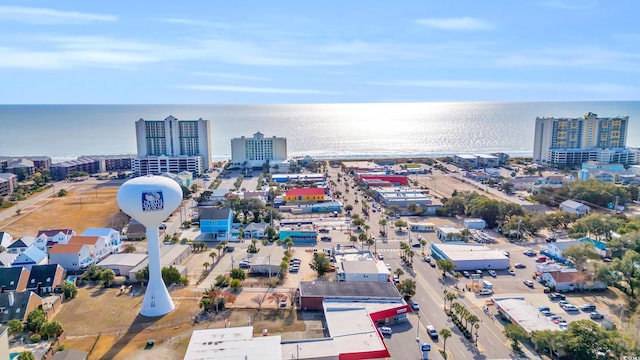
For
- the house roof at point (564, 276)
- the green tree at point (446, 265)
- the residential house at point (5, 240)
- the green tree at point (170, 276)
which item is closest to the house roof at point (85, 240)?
the residential house at point (5, 240)

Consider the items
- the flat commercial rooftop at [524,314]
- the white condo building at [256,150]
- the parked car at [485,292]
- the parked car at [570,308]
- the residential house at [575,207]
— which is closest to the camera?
the flat commercial rooftop at [524,314]

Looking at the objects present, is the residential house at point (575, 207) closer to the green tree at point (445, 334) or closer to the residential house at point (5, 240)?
the green tree at point (445, 334)

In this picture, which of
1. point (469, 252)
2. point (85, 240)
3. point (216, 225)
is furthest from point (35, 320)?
point (469, 252)

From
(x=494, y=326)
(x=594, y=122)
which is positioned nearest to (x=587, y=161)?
(x=594, y=122)

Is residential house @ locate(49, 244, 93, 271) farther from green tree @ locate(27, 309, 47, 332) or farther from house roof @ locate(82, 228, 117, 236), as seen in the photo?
green tree @ locate(27, 309, 47, 332)

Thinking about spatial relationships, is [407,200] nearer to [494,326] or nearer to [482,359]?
[494,326]

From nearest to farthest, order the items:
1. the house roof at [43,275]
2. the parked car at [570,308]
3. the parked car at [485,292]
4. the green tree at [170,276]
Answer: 1. the parked car at [570,308]
2. the parked car at [485,292]
3. the house roof at [43,275]
4. the green tree at [170,276]

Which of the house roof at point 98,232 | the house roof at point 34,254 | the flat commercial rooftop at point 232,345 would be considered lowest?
the flat commercial rooftop at point 232,345

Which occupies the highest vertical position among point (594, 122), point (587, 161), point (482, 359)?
point (594, 122)
